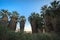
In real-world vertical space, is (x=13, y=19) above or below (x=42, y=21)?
above

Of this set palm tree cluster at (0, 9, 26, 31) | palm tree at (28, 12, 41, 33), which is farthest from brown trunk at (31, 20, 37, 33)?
palm tree cluster at (0, 9, 26, 31)

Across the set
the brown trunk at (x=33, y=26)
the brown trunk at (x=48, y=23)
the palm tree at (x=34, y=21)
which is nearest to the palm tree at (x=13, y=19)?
the palm tree at (x=34, y=21)

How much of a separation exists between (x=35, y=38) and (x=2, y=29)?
749 cm

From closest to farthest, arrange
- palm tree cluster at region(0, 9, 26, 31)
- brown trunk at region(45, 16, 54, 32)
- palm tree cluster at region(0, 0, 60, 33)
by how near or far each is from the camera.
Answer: brown trunk at region(45, 16, 54, 32)
palm tree cluster at region(0, 0, 60, 33)
palm tree cluster at region(0, 9, 26, 31)

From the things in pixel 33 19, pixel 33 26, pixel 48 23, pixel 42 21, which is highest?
pixel 33 19

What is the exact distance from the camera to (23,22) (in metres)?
40.3

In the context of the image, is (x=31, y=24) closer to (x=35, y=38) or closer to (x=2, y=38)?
(x=35, y=38)

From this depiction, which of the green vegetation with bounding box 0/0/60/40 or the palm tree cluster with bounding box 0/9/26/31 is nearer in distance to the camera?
the green vegetation with bounding box 0/0/60/40

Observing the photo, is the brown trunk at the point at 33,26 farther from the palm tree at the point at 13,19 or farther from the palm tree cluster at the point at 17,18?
the palm tree at the point at 13,19

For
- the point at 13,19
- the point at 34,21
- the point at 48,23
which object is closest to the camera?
the point at 48,23

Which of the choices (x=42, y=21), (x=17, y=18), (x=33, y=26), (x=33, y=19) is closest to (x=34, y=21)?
(x=33, y=19)

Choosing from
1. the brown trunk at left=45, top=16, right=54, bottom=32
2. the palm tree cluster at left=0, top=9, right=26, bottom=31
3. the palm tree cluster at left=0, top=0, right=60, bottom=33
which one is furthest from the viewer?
the palm tree cluster at left=0, top=9, right=26, bottom=31

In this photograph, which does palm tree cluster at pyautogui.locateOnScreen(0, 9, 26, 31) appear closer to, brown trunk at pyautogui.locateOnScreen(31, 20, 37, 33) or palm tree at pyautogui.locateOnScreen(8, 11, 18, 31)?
palm tree at pyautogui.locateOnScreen(8, 11, 18, 31)

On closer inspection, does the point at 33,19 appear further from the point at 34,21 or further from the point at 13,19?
the point at 13,19
